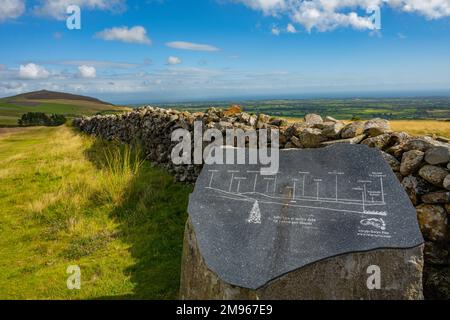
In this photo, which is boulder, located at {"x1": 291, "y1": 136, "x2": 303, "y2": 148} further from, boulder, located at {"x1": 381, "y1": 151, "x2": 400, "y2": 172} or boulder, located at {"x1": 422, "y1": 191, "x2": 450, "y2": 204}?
boulder, located at {"x1": 422, "y1": 191, "x2": 450, "y2": 204}

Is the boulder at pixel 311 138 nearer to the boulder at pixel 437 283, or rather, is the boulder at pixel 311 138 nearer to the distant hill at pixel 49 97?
the boulder at pixel 437 283

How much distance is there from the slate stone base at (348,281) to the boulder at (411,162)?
1472 mm

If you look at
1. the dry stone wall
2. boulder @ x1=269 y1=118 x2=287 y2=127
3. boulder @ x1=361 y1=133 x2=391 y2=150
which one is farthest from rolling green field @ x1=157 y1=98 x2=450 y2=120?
boulder @ x1=361 y1=133 x2=391 y2=150

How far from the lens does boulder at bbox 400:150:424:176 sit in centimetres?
462

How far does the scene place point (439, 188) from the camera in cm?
447

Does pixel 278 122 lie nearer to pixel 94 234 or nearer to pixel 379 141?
pixel 379 141

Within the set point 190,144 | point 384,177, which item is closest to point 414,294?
point 384,177

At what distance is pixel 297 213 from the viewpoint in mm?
4074

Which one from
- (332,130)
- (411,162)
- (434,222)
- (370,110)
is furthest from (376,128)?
(370,110)

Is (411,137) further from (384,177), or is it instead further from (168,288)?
(168,288)

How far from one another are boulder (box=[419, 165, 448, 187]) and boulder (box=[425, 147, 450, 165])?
0.08 m

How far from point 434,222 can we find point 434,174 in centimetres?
58

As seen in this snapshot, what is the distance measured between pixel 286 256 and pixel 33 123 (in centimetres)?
4418

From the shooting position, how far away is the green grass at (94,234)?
5258 mm
